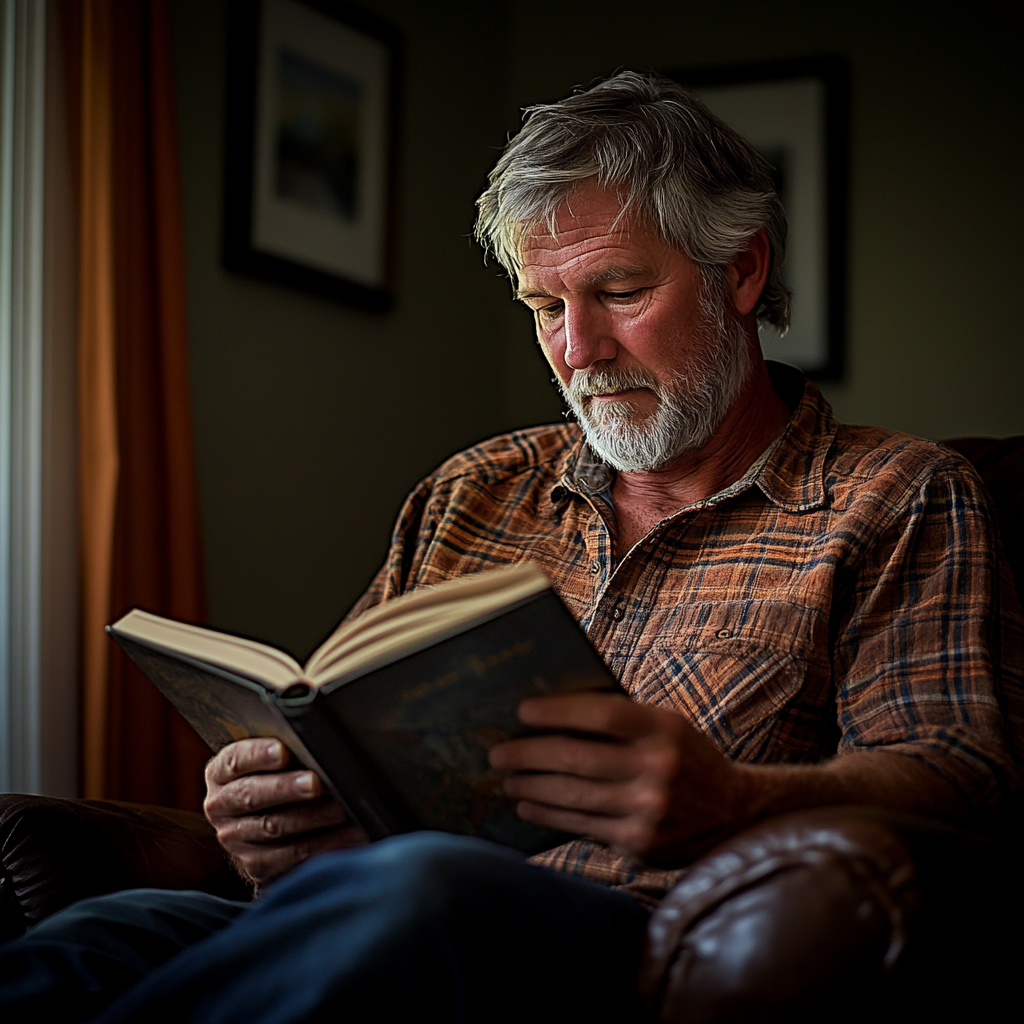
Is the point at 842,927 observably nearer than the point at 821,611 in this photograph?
Yes

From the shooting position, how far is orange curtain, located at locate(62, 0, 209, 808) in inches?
84.3

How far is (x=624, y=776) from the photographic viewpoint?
0.88m

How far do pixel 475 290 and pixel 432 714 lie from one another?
2649 millimetres

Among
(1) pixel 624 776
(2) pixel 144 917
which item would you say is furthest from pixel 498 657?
(2) pixel 144 917

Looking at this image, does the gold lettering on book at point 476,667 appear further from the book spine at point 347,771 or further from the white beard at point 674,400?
the white beard at point 674,400

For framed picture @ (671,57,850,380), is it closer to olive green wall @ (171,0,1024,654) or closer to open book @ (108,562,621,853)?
olive green wall @ (171,0,1024,654)

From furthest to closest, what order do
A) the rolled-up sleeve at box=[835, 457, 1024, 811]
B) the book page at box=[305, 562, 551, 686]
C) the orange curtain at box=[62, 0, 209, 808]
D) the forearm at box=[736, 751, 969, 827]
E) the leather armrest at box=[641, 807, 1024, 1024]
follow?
the orange curtain at box=[62, 0, 209, 808] → the rolled-up sleeve at box=[835, 457, 1024, 811] → the forearm at box=[736, 751, 969, 827] → the book page at box=[305, 562, 551, 686] → the leather armrest at box=[641, 807, 1024, 1024]

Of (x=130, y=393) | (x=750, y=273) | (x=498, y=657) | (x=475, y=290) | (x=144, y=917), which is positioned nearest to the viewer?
(x=498, y=657)

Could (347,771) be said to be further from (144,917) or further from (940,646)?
(940,646)

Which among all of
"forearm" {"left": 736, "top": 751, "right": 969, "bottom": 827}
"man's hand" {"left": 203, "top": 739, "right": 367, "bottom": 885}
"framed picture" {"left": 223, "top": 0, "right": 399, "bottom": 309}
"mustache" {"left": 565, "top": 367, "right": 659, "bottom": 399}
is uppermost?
"framed picture" {"left": 223, "top": 0, "right": 399, "bottom": 309}

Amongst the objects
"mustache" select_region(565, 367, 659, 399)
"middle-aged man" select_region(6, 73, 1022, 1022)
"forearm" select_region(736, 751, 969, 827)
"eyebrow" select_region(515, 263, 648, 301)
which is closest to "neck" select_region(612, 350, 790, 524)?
"middle-aged man" select_region(6, 73, 1022, 1022)

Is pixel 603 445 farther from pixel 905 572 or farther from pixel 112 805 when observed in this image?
pixel 112 805

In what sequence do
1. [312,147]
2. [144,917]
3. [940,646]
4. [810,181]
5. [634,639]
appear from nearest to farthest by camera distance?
1. [144,917]
2. [940,646]
3. [634,639]
4. [312,147]
5. [810,181]

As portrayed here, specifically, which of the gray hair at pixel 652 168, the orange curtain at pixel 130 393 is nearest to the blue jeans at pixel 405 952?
the gray hair at pixel 652 168
